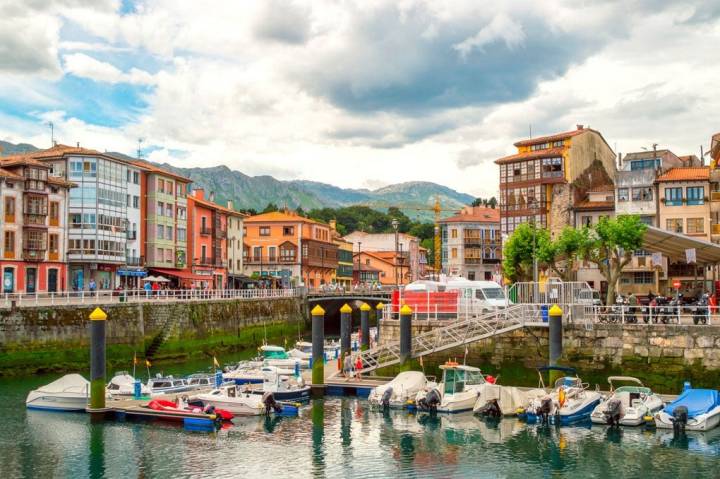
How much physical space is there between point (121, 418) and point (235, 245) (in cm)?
7451

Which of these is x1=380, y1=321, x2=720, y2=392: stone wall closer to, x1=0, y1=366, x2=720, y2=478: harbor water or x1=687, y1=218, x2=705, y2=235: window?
x1=0, y1=366, x2=720, y2=478: harbor water

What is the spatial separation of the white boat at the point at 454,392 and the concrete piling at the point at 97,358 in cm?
1490

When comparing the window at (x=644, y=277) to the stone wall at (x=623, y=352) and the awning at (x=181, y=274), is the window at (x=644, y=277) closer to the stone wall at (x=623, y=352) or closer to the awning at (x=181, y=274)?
the stone wall at (x=623, y=352)

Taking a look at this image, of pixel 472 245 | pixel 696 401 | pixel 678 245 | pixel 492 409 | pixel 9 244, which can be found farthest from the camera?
pixel 472 245

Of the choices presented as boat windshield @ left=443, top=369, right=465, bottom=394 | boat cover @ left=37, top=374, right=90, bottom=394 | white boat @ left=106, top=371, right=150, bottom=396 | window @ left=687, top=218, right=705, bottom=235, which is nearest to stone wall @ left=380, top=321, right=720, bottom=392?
boat windshield @ left=443, top=369, right=465, bottom=394

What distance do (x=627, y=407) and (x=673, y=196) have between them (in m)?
39.2

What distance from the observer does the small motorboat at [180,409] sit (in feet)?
119

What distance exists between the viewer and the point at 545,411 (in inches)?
1407

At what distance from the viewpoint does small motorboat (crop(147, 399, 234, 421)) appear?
36.1 metres

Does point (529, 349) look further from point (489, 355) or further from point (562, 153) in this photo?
point (562, 153)

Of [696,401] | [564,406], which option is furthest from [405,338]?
[696,401]

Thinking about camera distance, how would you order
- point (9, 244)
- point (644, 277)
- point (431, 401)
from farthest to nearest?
point (644, 277), point (9, 244), point (431, 401)

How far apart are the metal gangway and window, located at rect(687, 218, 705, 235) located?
31470mm

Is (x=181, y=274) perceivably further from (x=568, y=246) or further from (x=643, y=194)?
(x=643, y=194)
